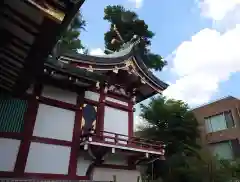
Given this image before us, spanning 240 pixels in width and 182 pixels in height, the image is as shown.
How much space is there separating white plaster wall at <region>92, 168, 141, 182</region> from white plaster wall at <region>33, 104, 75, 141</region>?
6.22 feet

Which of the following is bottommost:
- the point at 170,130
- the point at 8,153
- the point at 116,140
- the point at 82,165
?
the point at 82,165

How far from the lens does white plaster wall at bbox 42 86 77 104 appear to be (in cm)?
894

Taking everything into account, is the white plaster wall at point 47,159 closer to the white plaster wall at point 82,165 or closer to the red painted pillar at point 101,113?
the white plaster wall at point 82,165

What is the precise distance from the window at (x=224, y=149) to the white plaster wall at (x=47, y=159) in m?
17.7

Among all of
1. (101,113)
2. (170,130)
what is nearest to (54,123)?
(101,113)

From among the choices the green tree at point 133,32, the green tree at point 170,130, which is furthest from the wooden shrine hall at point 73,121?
the green tree at point 133,32

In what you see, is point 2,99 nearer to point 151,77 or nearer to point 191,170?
point 151,77

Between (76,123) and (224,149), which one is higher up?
(224,149)

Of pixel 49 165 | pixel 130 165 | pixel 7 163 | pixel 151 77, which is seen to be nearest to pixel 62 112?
pixel 49 165

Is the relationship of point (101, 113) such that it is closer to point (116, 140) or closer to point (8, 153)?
point (116, 140)

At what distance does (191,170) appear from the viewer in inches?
647

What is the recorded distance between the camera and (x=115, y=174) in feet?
32.7

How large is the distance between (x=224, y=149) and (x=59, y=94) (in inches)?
761

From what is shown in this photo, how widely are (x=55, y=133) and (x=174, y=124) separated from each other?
48.4ft
